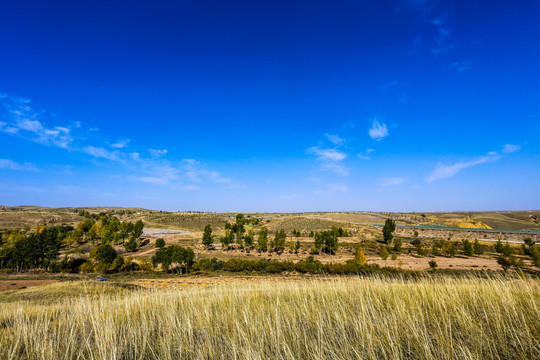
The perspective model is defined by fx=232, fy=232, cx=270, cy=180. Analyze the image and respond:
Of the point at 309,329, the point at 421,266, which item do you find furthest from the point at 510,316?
the point at 421,266

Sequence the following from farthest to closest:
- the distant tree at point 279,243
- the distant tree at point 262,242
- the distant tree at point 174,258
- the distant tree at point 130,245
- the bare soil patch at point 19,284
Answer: the distant tree at point 262,242 → the distant tree at point 279,243 → the distant tree at point 130,245 → the distant tree at point 174,258 → the bare soil patch at point 19,284

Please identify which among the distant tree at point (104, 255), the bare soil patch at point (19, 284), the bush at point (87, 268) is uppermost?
the distant tree at point (104, 255)

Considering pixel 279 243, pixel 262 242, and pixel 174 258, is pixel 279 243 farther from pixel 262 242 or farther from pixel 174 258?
pixel 174 258

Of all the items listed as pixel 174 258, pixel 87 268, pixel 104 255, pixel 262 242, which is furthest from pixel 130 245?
pixel 262 242

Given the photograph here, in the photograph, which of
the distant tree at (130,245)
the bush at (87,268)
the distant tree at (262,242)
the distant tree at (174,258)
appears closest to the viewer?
the bush at (87,268)

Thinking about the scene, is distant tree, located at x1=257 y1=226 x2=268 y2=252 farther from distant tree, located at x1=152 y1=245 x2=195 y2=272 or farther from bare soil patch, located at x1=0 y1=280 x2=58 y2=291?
bare soil patch, located at x1=0 y1=280 x2=58 y2=291

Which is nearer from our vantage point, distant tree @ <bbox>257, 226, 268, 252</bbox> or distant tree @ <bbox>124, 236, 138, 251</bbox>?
distant tree @ <bbox>124, 236, 138, 251</bbox>

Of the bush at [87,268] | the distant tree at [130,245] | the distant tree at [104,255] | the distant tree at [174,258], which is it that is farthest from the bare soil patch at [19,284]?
the distant tree at [130,245]

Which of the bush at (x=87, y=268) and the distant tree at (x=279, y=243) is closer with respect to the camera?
the bush at (x=87, y=268)

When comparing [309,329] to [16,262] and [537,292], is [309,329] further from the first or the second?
[16,262]

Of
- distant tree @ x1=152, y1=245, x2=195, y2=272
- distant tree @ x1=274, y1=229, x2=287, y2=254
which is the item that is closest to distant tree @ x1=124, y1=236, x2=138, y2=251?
distant tree @ x1=152, y1=245, x2=195, y2=272

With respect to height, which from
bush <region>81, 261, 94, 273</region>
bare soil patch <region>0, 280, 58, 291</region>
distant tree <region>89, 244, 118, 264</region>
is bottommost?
bush <region>81, 261, 94, 273</region>

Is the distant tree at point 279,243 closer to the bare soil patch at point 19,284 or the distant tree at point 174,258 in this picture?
the distant tree at point 174,258

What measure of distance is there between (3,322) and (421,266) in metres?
51.7
